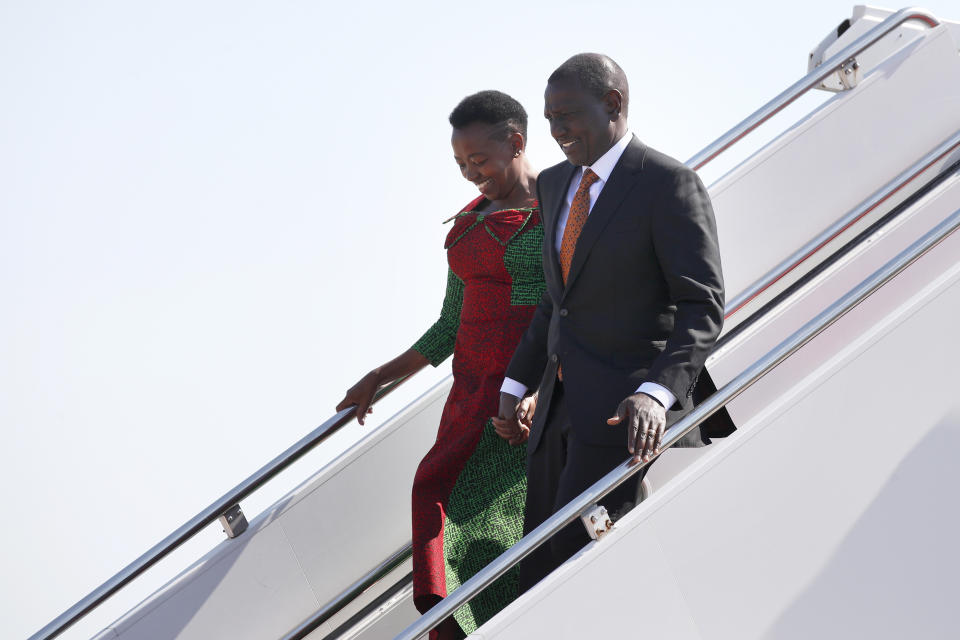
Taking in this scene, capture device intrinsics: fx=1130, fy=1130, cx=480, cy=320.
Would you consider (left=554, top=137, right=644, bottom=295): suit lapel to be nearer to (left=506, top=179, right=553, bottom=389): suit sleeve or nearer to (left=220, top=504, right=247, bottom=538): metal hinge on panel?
(left=506, top=179, right=553, bottom=389): suit sleeve

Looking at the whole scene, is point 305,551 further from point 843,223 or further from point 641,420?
point 843,223

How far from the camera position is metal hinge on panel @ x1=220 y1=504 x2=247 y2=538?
155 inches

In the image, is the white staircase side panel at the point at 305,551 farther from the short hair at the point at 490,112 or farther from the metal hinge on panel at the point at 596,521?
the metal hinge on panel at the point at 596,521

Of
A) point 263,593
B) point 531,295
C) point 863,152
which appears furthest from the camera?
point 863,152

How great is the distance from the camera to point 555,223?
2904 mm

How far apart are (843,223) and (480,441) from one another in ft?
5.98

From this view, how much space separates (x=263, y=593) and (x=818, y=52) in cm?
367

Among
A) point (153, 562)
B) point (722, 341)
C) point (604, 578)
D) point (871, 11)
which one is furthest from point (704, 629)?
point (871, 11)

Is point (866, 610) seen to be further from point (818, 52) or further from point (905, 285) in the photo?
point (818, 52)

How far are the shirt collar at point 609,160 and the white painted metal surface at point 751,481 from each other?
0.71m

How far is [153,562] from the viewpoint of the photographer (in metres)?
3.69

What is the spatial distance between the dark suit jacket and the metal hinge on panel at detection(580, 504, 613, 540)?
0.53 feet

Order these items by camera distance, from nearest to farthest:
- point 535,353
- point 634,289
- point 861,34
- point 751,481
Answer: point 634,289
point 751,481
point 535,353
point 861,34

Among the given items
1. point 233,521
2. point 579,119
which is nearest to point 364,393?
point 233,521
